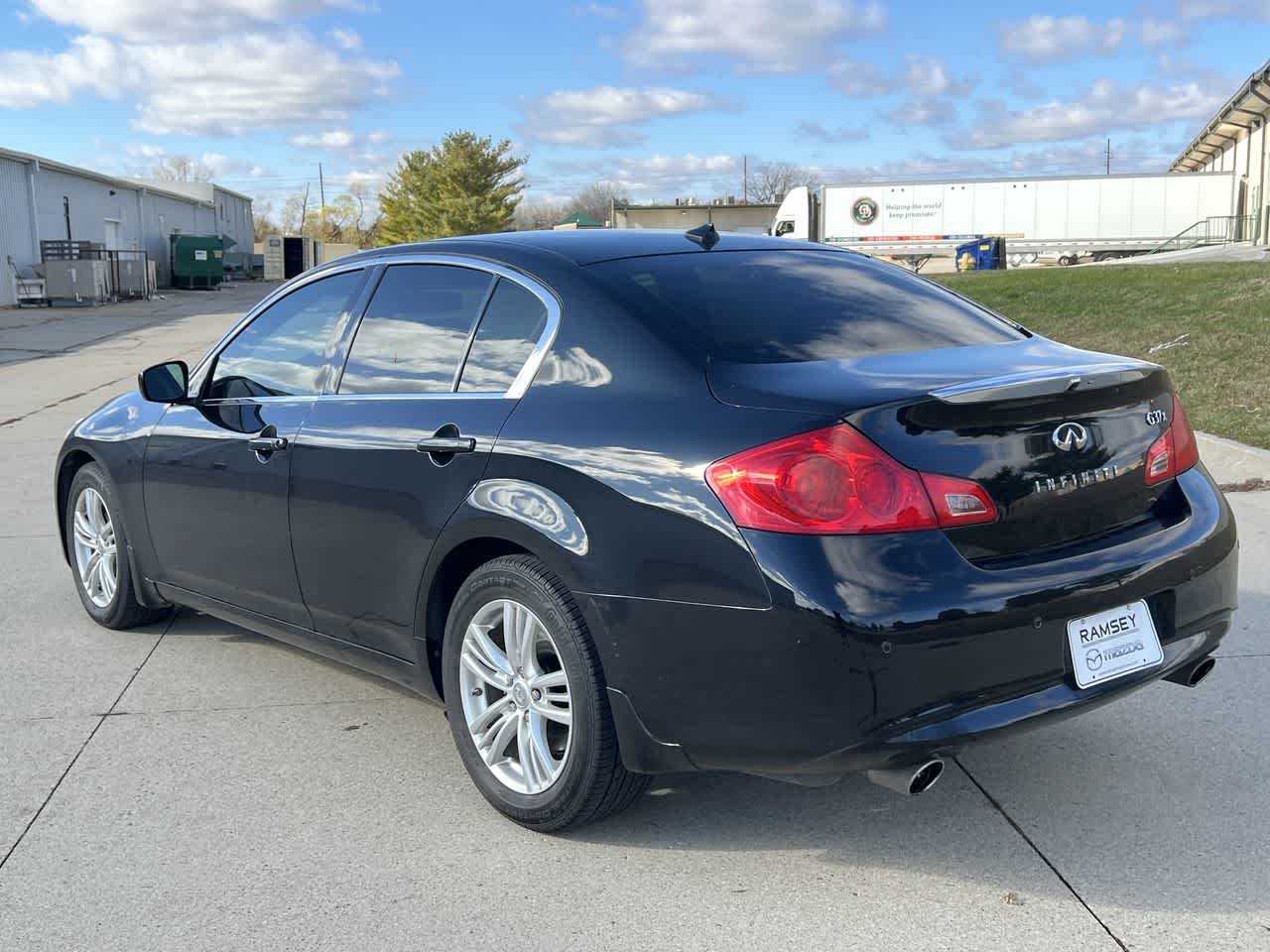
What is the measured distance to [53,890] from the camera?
322 cm

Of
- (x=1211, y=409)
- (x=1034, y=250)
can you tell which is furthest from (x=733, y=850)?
(x=1034, y=250)

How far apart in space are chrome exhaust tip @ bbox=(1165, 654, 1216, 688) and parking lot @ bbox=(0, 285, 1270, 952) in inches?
14.4

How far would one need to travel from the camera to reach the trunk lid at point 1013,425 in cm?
298

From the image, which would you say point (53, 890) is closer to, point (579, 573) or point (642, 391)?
point (579, 573)

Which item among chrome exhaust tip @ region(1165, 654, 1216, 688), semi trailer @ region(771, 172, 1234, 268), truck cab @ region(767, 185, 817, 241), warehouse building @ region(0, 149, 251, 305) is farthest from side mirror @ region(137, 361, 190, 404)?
truck cab @ region(767, 185, 817, 241)

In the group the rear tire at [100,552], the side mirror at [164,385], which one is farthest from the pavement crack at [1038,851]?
the rear tire at [100,552]

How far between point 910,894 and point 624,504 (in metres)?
1.20

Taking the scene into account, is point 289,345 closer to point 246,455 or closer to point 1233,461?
point 246,455

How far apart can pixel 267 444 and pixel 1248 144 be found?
53.3 meters

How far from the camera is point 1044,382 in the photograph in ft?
10.4

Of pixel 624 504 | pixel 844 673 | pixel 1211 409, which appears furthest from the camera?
pixel 1211 409

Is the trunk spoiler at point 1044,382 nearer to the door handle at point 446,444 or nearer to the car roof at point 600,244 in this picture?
the car roof at point 600,244

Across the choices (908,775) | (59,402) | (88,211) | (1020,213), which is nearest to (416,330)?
(908,775)

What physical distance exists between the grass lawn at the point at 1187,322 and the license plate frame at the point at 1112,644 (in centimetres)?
620
